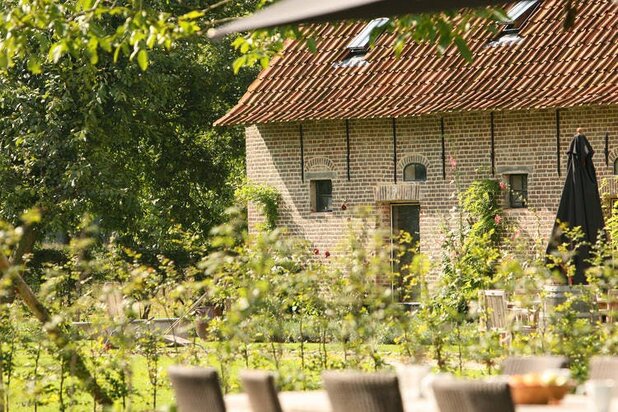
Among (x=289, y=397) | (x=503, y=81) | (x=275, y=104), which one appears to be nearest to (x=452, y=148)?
(x=503, y=81)

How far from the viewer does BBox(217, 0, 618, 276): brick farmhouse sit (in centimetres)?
2152

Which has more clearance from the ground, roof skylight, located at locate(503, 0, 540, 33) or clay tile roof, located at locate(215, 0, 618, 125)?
roof skylight, located at locate(503, 0, 540, 33)

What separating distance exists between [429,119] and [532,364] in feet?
53.7

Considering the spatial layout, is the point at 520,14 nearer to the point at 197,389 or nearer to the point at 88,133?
the point at 88,133

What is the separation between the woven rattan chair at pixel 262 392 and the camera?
6070mm

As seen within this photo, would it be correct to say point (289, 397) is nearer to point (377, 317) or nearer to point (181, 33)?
point (377, 317)

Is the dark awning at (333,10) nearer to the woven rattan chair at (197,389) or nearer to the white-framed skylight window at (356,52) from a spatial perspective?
the woven rattan chair at (197,389)

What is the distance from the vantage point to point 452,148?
909 inches

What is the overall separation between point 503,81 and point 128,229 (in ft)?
33.6

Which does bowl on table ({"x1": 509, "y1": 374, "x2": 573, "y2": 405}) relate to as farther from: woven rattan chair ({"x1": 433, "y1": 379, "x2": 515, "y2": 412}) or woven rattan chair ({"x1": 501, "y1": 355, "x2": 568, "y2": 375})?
woven rattan chair ({"x1": 501, "y1": 355, "x2": 568, "y2": 375})

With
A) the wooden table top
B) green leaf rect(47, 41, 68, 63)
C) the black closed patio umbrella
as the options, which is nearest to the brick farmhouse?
the black closed patio umbrella

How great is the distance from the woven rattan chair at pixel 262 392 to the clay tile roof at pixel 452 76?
48.2ft

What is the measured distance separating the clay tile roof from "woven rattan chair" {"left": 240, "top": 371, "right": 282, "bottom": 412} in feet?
48.2

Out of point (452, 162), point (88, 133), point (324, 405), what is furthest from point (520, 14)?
point (324, 405)
